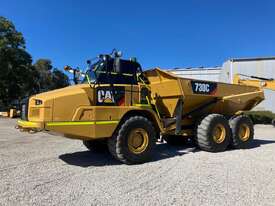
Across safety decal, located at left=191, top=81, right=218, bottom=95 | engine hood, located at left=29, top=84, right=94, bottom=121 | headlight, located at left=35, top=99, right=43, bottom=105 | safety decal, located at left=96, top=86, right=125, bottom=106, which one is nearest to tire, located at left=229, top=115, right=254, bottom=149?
safety decal, located at left=191, top=81, right=218, bottom=95

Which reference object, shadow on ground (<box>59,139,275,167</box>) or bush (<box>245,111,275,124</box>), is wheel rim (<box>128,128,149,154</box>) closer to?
shadow on ground (<box>59,139,275,167</box>)

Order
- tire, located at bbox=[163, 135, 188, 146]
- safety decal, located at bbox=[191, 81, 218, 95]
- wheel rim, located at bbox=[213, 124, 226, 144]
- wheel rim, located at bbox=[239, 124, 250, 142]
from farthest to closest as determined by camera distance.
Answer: tire, located at bbox=[163, 135, 188, 146] < wheel rim, located at bbox=[239, 124, 250, 142] < wheel rim, located at bbox=[213, 124, 226, 144] < safety decal, located at bbox=[191, 81, 218, 95]

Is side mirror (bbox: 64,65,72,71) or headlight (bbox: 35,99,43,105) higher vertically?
side mirror (bbox: 64,65,72,71)

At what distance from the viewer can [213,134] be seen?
31.3 ft

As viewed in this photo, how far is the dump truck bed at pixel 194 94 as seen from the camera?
9047mm

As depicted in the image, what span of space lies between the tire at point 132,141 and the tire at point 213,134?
1.95m

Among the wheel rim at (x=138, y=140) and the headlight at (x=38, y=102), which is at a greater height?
the headlight at (x=38, y=102)

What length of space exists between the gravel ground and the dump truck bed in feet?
4.58

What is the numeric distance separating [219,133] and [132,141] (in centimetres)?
326

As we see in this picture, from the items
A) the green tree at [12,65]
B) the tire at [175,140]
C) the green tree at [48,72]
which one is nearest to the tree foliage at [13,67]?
the green tree at [12,65]

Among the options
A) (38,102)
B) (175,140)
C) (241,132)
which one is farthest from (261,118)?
(38,102)

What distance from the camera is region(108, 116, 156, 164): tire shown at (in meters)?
7.49

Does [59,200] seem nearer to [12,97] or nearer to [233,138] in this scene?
[233,138]

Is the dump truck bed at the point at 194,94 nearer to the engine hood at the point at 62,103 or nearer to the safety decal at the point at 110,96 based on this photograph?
the safety decal at the point at 110,96
